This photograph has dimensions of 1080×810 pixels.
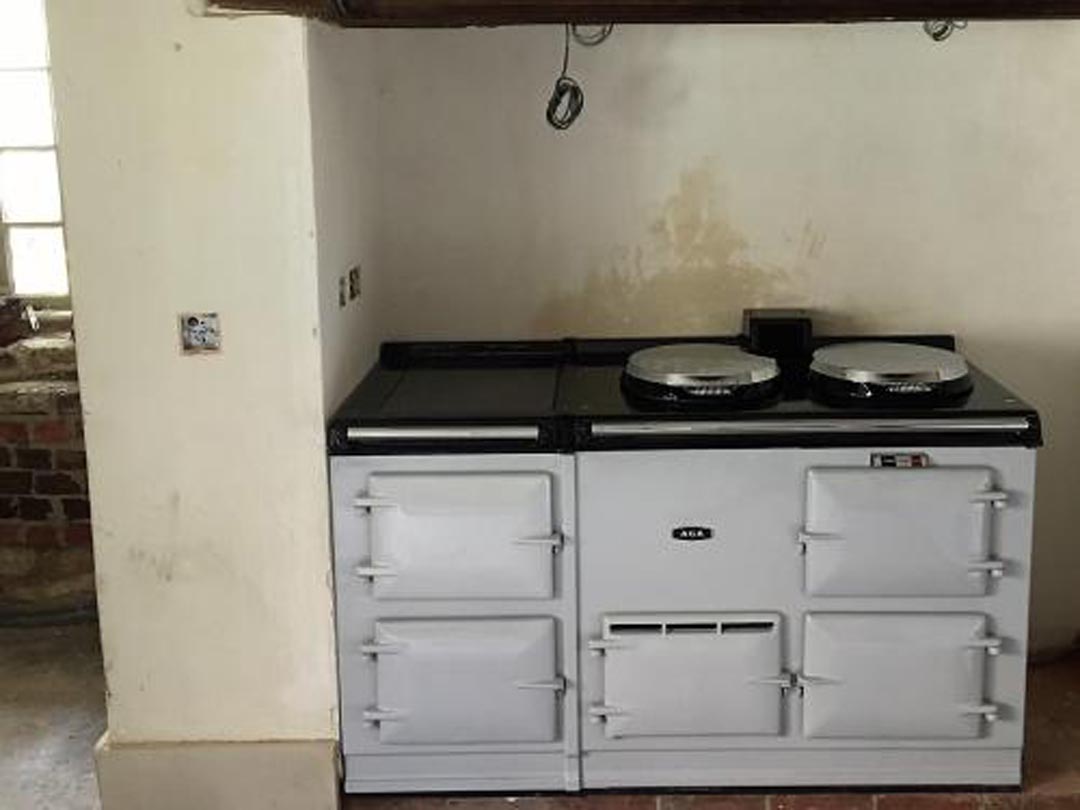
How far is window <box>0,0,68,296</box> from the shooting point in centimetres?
353

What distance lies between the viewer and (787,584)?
2.53 metres

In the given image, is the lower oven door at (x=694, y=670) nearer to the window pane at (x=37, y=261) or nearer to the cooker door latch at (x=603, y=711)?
the cooker door latch at (x=603, y=711)

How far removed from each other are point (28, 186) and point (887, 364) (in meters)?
2.28

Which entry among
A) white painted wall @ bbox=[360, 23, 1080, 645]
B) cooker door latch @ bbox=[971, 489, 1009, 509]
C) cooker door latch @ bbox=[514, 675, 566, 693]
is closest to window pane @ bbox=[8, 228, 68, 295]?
white painted wall @ bbox=[360, 23, 1080, 645]

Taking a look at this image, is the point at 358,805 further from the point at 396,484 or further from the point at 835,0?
the point at 835,0

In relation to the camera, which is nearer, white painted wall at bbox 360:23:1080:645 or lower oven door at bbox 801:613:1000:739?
lower oven door at bbox 801:613:1000:739

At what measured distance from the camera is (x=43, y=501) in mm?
3482

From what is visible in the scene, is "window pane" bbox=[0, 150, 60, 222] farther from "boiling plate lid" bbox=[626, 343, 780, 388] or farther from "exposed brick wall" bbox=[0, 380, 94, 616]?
"boiling plate lid" bbox=[626, 343, 780, 388]

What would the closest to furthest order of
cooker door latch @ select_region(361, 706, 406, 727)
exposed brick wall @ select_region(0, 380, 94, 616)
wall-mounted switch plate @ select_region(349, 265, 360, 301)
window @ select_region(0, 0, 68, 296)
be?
1. cooker door latch @ select_region(361, 706, 406, 727)
2. wall-mounted switch plate @ select_region(349, 265, 360, 301)
3. exposed brick wall @ select_region(0, 380, 94, 616)
4. window @ select_region(0, 0, 68, 296)

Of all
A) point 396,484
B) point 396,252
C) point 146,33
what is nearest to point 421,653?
point 396,484

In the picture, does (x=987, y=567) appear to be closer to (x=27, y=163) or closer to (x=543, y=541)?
(x=543, y=541)

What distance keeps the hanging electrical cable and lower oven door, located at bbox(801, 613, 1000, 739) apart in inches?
47.1

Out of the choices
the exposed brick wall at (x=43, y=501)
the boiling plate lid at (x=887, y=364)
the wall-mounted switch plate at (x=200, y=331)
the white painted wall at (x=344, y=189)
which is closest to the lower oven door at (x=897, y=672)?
Answer: the boiling plate lid at (x=887, y=364)

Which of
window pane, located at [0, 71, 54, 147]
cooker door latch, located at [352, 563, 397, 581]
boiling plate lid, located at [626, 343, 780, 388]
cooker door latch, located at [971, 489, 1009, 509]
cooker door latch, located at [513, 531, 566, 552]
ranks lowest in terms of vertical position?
cooker door latch, located at [352, 563, 397, 581]
